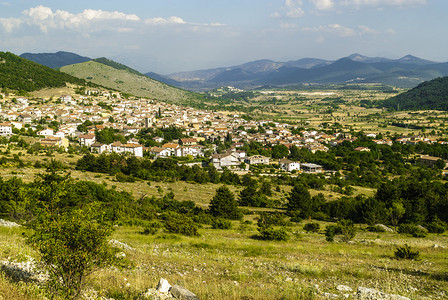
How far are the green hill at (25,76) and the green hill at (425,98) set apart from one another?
127m

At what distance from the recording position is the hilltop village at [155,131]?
55.5 m

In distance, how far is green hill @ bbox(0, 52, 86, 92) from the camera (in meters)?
89.5

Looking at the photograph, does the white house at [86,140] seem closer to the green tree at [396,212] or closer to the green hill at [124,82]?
the green tree at [396,212]

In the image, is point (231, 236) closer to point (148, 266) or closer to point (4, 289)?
point (148, 266)

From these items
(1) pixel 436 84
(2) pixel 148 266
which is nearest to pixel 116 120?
(2) pixel 148 266

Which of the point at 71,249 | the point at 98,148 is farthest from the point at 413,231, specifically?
the point at 98,148

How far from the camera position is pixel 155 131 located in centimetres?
7375

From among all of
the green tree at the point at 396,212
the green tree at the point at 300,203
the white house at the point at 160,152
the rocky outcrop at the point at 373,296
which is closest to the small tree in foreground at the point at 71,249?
the rocky outcrop at the point at 373,296

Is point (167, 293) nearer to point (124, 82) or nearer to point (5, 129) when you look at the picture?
point (5, 129)

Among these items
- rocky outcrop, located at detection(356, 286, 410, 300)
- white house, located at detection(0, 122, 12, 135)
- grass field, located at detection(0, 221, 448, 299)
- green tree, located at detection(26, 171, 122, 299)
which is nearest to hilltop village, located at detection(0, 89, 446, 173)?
white house, located at detection(0, 122, 12, 135)

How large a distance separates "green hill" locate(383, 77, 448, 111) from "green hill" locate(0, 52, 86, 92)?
5013 inches

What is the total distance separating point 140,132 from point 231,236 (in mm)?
59533

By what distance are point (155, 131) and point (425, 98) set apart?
395ft

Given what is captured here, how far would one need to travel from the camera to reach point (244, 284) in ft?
23.6
